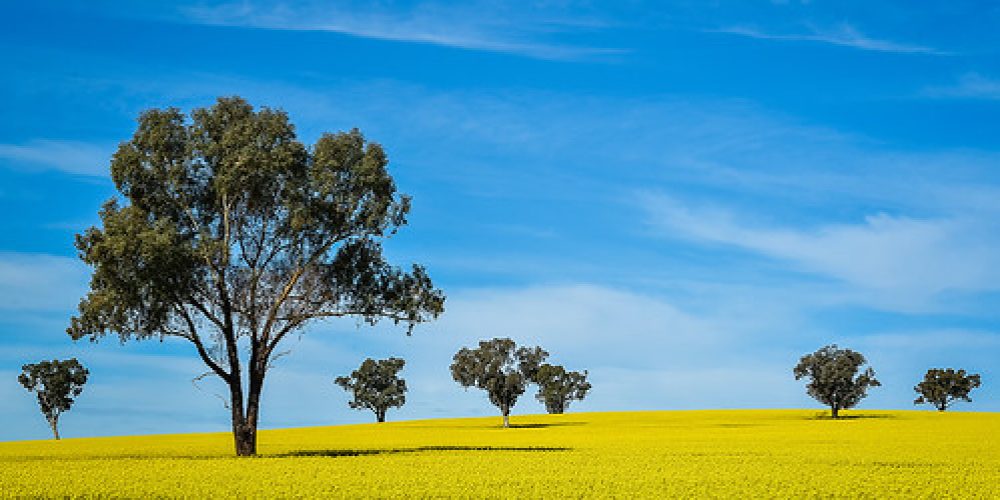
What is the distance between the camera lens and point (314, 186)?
158 feet

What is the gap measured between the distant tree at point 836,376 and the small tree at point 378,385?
60.7m

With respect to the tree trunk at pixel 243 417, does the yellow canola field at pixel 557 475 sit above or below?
below

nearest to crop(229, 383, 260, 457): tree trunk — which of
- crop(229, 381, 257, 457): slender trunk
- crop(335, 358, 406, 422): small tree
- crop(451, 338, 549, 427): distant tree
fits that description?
crop(229, 381, 257, 457): slender trunk

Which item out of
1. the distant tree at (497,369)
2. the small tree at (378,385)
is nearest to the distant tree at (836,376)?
the distant tree at (497,369)

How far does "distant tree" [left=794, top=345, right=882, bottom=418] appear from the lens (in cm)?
10288

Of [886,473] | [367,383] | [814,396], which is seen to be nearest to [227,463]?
[886,473]

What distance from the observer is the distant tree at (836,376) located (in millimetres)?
102875

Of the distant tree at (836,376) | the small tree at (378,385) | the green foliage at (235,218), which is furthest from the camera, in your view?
the small tree at (378,385)

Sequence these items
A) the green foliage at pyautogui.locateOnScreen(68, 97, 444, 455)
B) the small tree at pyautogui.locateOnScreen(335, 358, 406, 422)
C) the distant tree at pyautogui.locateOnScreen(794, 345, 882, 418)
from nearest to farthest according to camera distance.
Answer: the green foliage at pyautogui.locateOnScreen(68, 97, 444, 455)
the distant tree at pyautogui.locateOnScreen(794, 345, 882, 418)
the small tree at pyautogui.locateOnScreen(335, 358, 406, 422)

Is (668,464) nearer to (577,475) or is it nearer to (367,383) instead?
(577,475)

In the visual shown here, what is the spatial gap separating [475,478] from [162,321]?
72.9 feet

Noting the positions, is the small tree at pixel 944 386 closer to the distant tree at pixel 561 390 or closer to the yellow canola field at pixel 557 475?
the distant tree at pixel 561 390

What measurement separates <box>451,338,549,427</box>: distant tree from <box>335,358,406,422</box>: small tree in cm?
3437

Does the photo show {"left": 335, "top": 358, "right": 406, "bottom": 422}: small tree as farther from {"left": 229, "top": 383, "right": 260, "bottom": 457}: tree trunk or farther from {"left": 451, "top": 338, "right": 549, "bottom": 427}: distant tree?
{"left": 229, "top": 383, "right": 260, "bottom": 457}: tree trunk
